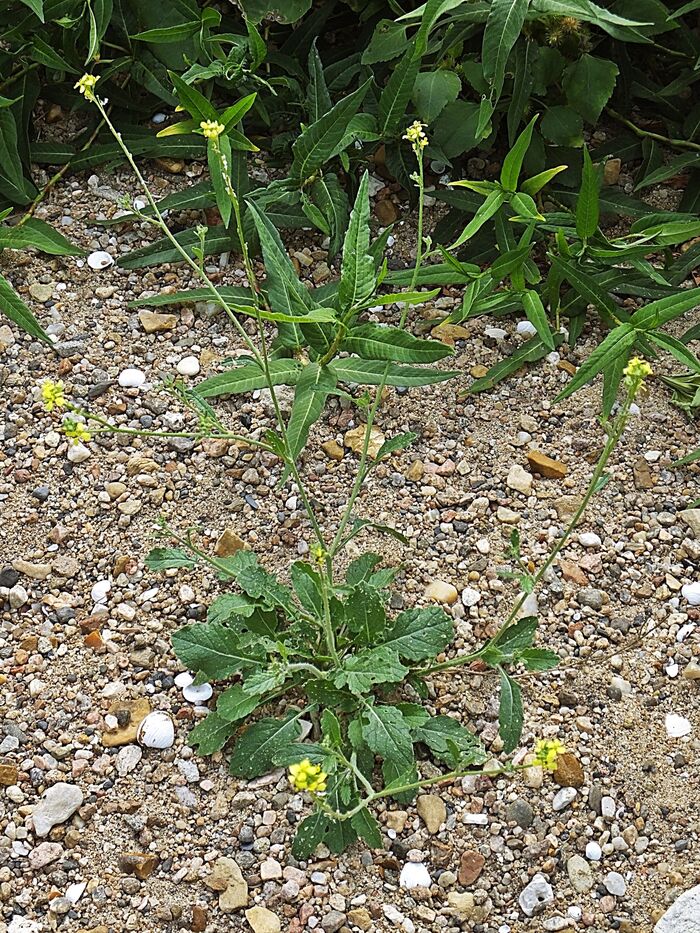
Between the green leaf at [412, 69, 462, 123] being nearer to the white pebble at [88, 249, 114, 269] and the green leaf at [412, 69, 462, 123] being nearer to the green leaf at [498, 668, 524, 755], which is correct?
the white pebble at [88, 249, 114, 269]

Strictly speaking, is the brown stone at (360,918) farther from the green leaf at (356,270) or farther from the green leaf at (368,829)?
the green leaf at (356,270)

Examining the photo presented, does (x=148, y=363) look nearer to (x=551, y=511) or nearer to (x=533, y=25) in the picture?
(x=551, y=511)

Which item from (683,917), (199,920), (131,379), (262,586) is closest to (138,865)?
(199,920)

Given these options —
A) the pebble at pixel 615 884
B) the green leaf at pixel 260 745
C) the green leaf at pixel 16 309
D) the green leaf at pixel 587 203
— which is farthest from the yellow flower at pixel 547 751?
the green leaf at pixel 16 309

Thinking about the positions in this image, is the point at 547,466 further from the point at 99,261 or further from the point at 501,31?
the point at 99,261

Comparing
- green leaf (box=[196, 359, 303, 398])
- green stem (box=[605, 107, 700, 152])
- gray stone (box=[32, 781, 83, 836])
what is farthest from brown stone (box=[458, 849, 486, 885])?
green stem (box=[605, 107, 700, 152])
